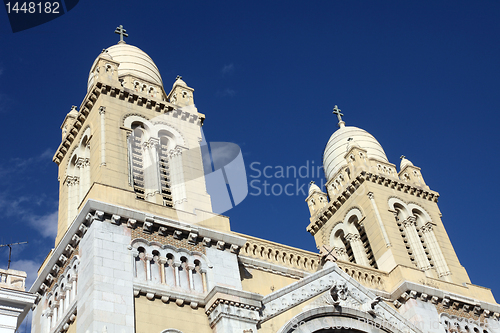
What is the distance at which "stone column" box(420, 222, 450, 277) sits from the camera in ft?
91.6

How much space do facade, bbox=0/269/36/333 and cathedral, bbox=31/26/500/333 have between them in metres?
1.05

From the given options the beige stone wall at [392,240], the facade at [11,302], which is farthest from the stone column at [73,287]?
the beige stone wall at [392,240]

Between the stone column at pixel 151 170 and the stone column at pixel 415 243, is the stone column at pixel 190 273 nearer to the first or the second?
the stone column at pixel 151 170

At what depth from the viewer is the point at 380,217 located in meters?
28.5

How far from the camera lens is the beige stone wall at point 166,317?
57.3 ft

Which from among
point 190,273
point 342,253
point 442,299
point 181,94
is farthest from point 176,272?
point 342,253

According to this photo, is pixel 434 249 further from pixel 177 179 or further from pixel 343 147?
pixel 177 179

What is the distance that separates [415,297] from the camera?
79.9 ft

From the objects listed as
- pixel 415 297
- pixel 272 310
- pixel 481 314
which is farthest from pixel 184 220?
pixel 481 314

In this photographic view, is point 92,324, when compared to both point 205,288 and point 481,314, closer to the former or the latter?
point 205,288

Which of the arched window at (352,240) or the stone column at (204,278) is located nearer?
the stone column at (204,278)

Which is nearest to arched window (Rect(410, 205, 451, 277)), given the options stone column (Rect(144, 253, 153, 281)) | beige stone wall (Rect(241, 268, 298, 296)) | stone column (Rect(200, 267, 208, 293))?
beige stone wall (Rect(241, 268, 298, 296))

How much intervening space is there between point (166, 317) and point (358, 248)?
1397 centimetres

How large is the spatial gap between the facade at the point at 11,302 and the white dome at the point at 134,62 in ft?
32.5
